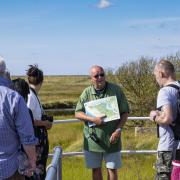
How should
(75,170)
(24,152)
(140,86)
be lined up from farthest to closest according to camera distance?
(140,86)
(75,170)
(24,152)

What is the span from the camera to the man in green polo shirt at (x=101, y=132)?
592 centimetres

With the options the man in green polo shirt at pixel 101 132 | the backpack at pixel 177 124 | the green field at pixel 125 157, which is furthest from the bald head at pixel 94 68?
the green field at pixel 125 157

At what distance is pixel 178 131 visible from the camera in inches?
200

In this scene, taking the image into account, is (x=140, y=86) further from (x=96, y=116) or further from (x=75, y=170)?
(x=96, y=116)

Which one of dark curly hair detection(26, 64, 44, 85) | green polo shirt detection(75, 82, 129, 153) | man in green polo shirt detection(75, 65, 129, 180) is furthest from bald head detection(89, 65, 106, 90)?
dark curly hair detection(26, 64, 44, 85)

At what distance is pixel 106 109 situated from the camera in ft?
19.5

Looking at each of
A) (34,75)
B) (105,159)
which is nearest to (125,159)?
(105,159)

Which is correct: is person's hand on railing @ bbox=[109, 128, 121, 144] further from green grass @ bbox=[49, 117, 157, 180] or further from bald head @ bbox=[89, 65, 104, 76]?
green grass @ bbox=[49, 117, 157, 180]

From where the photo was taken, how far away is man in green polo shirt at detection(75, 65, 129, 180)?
5918mm

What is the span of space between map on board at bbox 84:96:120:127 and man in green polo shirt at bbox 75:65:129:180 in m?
0.06

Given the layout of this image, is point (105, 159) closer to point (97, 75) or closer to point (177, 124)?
point (97, 75)

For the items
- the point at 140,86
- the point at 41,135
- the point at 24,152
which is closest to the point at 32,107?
the point at 41,135

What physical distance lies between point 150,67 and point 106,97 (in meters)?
13.4

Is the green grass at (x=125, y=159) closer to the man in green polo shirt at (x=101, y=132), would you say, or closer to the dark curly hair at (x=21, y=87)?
the man in green polo shirt at (x=101, y=132)
